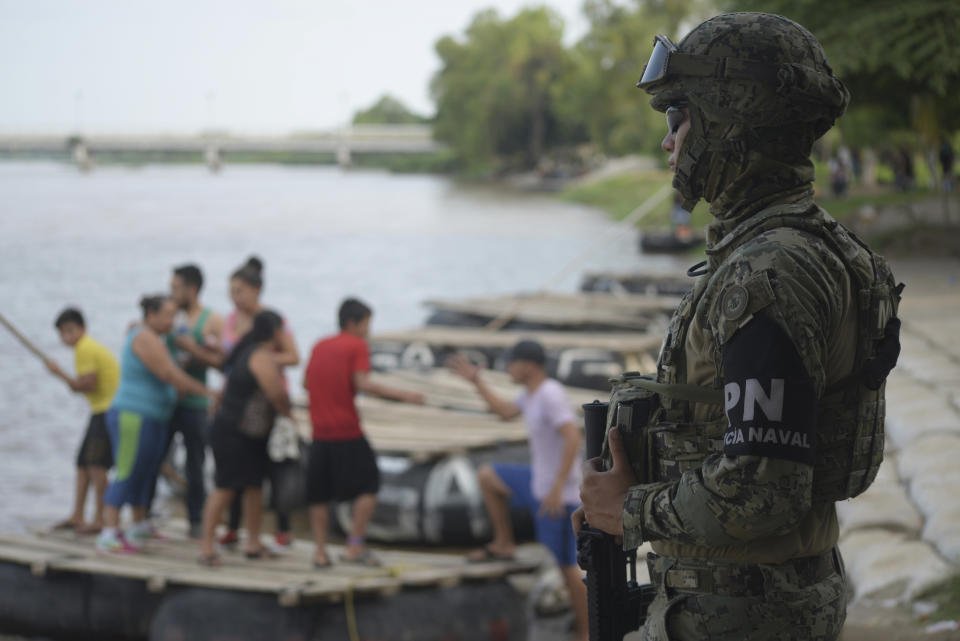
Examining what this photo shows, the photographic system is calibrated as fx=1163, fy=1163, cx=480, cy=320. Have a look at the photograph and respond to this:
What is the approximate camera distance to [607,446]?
2410mm

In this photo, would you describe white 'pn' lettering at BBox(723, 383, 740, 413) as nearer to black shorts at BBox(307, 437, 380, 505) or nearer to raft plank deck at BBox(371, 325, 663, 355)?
black shorts at BBox(307, 437, 380, 505)

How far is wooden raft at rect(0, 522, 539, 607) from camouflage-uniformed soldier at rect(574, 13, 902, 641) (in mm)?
4755

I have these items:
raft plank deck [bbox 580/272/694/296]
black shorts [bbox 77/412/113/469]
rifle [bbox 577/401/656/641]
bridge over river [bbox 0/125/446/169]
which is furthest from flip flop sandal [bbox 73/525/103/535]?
bridge over river [bbox 0/125/446/169]

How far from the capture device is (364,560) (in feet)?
24.7

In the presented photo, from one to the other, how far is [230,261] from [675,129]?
39.8m

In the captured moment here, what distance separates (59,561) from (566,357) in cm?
681

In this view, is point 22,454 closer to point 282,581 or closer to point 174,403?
point 174,403

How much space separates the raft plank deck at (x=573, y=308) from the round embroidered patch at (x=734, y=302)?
43.7 feet

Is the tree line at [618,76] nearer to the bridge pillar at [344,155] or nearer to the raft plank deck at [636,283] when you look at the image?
the raft plank deck at [636,283]

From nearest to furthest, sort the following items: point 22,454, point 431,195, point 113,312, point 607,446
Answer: point 607,446 → point 22,454 → point 113,312 → point 431,195

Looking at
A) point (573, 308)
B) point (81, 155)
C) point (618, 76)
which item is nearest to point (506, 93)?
point (618, 76)

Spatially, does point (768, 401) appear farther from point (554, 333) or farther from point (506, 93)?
point (506, 93)

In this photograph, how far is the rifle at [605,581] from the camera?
2441mm

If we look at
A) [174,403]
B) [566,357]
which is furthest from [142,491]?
[566,357]
